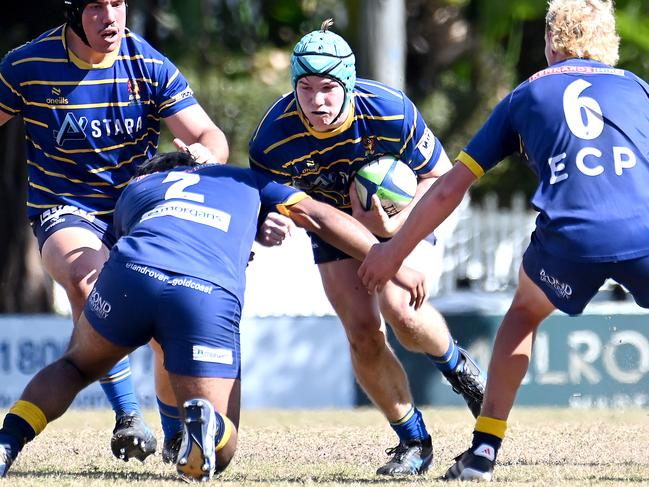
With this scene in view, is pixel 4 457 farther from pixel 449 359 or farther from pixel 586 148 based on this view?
pixel 586 148

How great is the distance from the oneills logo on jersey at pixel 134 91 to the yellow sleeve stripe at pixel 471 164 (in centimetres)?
212

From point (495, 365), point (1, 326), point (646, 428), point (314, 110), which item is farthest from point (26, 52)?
point (1, 326)

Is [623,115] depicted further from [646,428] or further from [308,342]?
[308,342]

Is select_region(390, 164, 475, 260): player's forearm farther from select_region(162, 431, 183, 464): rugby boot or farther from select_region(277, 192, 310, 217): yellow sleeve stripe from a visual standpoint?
select_region(162, 431, 183, 464): rugby boot

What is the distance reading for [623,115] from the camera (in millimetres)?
5223

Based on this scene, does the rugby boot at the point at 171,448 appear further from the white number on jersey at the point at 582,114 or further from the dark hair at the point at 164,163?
the white number on jersey at the point at 582,114

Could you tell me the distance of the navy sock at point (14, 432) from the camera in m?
5.32

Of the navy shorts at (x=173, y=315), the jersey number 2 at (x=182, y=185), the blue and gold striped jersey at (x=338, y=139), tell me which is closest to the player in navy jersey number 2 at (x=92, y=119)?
the blue and gold striped jersey at (x=338, y=139)

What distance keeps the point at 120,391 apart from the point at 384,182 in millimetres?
1789

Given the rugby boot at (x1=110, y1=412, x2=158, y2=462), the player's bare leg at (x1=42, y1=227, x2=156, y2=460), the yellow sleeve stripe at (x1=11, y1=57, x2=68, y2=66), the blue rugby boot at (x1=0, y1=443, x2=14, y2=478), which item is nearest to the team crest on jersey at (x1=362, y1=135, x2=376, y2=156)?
the player's bare leg at (x1=42, y1=227, x2=156, y2=460)

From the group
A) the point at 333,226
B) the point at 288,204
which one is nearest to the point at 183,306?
the point at 288,204

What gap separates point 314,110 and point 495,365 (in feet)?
5.00

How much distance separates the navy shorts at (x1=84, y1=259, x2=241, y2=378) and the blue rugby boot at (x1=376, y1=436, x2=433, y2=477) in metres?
1.20

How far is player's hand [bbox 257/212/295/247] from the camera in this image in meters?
5.49
